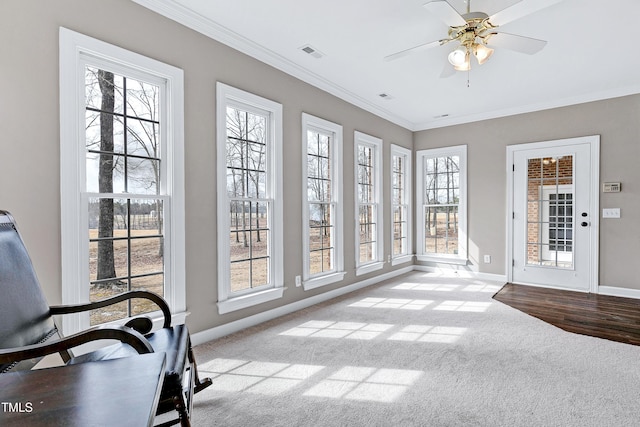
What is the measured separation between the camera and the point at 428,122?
19.7ft

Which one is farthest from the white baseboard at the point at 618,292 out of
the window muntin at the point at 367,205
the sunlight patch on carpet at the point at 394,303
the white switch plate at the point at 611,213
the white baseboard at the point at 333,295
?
the window muntin at the point at 367,205

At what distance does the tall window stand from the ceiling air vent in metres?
0.68

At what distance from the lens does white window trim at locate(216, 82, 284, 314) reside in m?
3.00

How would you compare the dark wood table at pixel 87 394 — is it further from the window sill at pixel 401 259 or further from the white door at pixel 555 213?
the white door at pixel 555 213

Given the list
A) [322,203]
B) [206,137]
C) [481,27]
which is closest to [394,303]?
[322,203]

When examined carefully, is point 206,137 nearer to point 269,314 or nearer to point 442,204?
point 269,314

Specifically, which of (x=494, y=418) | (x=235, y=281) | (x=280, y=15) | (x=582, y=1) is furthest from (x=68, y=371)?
(x=582, y=1)

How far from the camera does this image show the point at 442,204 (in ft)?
19.7

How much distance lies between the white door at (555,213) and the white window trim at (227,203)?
387 centimetres

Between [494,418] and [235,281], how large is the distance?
92.0 inches

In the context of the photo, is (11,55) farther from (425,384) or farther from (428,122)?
(428,122)

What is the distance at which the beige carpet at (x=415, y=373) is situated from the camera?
1.84m

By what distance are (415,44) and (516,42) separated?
36.8 inches

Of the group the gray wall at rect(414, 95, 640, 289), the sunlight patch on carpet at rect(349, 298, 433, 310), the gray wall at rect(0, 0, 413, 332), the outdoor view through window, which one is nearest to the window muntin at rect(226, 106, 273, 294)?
the gray wall at rect(0, 0, 413, 332)
